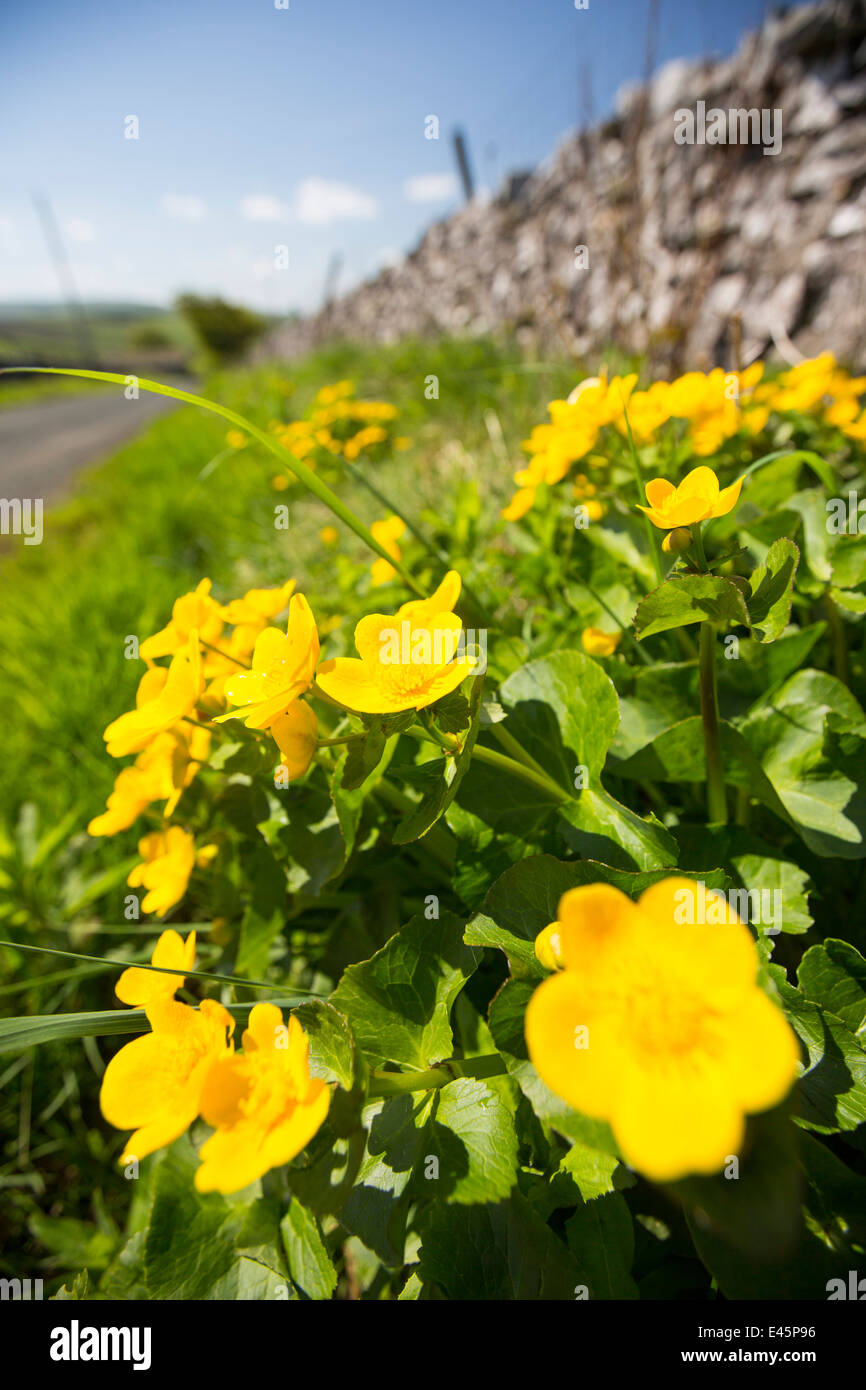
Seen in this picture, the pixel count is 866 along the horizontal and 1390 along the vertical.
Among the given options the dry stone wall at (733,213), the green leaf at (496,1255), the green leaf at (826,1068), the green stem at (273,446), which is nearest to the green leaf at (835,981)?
the green leaf at (826,1068)

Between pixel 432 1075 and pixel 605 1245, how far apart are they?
255mm

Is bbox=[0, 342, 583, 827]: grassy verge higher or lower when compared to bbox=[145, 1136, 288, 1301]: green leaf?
higher

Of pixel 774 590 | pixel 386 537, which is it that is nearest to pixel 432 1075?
pixel 774 590

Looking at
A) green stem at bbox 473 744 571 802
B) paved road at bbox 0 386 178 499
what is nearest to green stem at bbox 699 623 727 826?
green stem at bbox 473 744 571 802

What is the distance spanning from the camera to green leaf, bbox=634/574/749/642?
2.48 ft

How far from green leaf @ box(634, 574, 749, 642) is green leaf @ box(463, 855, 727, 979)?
0.27 metres

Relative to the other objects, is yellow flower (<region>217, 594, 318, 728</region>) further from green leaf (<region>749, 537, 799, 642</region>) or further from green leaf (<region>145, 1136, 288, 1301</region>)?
green leaf (<region>145, 1136, 288, 1301</region>)

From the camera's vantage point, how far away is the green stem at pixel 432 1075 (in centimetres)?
77

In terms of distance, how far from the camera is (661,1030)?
51 cm

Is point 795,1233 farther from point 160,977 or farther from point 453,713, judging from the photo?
point 160,977

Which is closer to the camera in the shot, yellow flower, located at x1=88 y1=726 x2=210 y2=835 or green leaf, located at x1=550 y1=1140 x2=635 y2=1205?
green leaf, located at x1=550 y1=1140 x2=635 y2=1205

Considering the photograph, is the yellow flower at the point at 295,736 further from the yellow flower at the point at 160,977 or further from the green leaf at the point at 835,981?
the green leaf at the point at 835,981

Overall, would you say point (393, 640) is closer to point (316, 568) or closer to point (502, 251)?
point (316, 568)

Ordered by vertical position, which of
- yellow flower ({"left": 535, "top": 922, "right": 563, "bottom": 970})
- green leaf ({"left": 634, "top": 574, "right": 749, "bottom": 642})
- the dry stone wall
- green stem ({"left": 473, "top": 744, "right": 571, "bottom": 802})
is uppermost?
the dry stone wall
